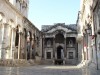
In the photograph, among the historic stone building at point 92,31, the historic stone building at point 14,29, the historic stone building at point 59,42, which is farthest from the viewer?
the historic stone building at point 59,42

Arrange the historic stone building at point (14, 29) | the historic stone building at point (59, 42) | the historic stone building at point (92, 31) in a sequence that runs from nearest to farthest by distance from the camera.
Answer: the historic stone building at point (92, 31), the historic stone building at point (14, 29), the historic stone building at point (59, 42)

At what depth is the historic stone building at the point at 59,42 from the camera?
4775 cm

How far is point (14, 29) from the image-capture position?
92.6 ft

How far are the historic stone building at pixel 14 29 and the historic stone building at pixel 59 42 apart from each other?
31.3ft

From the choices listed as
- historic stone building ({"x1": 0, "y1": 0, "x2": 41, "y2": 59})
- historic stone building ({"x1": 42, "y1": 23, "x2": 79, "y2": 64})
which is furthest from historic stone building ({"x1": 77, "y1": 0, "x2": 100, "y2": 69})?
historic stone building ({"x1": 42, "y1": 23, "x2": 79, "y2": 64})

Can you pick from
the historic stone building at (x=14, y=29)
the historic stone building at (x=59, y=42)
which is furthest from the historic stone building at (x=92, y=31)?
the historic stone building at (x=59, y=42)

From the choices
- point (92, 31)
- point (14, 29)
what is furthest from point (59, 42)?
point (92, 31)

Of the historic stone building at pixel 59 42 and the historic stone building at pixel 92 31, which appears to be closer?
the historic stone building at pixel 92 31

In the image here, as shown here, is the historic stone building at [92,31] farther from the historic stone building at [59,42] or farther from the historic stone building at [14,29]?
the historic stone building at [59,42]

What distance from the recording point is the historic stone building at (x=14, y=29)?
24734mm

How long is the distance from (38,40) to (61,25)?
296 inches

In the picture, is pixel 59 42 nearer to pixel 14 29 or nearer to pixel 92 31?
pixel 14 29

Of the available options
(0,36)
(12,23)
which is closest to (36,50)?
(12,23)

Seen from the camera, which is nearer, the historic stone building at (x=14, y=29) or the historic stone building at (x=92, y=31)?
the historic stone building at (x=92, y=31)
